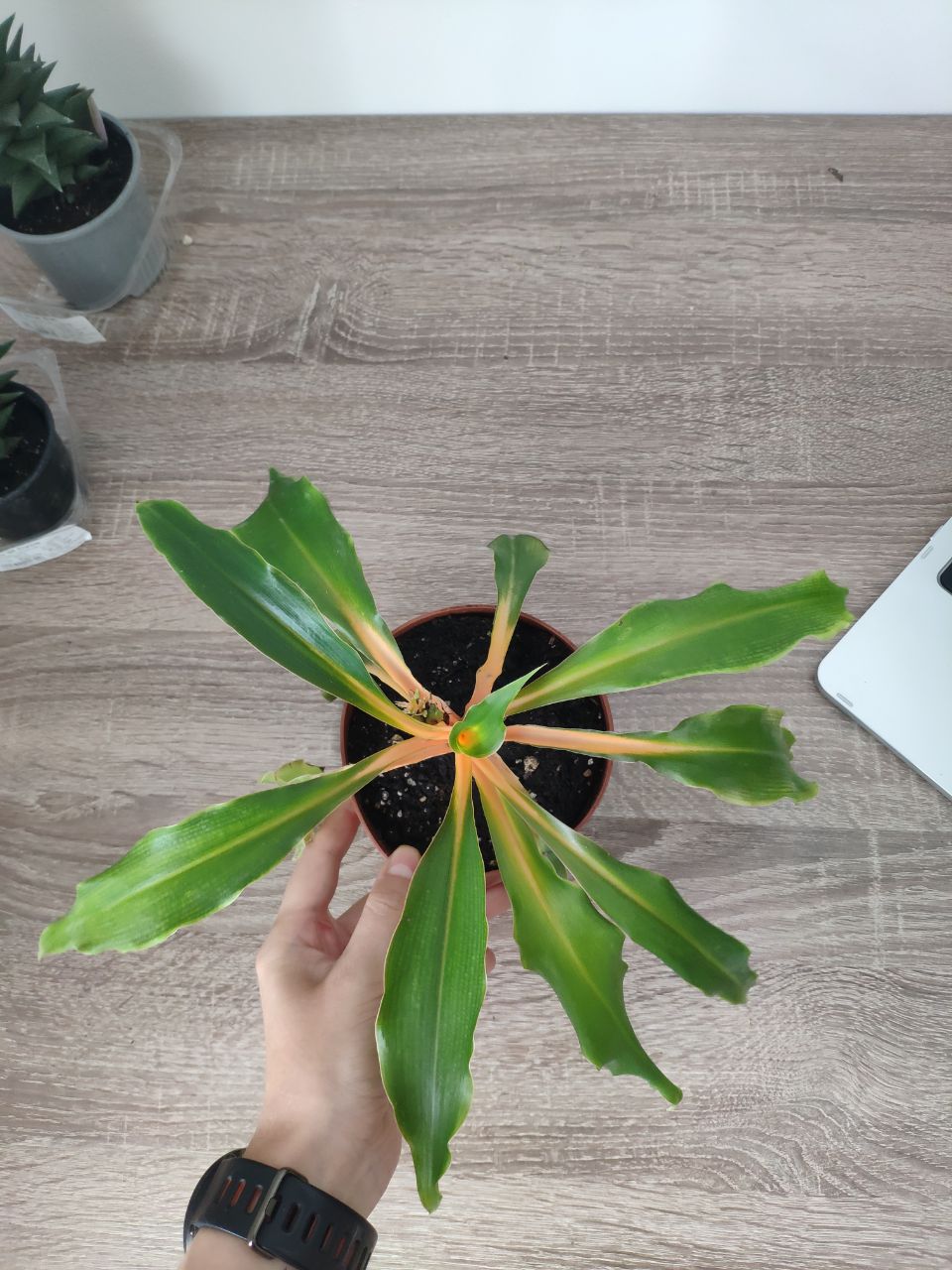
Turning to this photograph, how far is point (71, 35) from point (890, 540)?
80cm

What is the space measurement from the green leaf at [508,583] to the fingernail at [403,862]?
0.10m

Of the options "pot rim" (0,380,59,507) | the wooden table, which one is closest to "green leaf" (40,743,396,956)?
the wooden table

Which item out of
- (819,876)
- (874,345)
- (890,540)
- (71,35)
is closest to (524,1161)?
(819,876)

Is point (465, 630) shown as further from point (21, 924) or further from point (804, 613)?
point (21, 924)

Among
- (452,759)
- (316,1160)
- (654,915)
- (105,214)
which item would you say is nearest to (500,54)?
(105,214)

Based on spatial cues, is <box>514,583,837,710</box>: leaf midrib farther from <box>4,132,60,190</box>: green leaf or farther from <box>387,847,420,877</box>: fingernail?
<box>4,132,60,190</box>: green leaf

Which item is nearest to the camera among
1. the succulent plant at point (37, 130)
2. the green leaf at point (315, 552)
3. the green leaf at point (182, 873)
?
the green leaf at point (182, 873)

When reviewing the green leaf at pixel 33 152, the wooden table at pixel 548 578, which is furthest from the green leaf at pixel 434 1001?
the green leaf at pixel 33 152

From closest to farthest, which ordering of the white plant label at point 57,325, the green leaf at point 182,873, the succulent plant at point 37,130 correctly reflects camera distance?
the green leaf at point 182,873 < the succulent plant at point 37,130 < the white plant label at point 57,325

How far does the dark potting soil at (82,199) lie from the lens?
78cm

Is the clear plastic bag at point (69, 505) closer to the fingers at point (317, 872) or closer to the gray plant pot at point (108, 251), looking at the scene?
the gray plant pot at point (108, 251)

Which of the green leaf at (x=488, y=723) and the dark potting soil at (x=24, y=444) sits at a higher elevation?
the dark potting soil at (x=24, y=444)

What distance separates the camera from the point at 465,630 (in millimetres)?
655

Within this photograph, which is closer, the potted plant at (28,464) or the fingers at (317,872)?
the fingers at (317,872)
